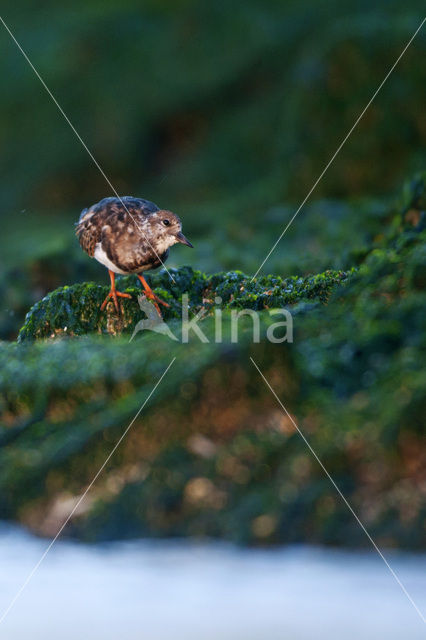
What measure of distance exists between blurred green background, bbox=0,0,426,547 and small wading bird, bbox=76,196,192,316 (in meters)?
1.00

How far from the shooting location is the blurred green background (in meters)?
6.54

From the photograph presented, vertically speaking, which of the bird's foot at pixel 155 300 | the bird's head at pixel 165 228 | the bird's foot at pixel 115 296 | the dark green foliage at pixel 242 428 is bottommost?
the dark green foliage at pixel 242 428

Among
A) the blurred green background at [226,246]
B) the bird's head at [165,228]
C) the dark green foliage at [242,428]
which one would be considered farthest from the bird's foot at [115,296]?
the dark green foliage at [242,428]

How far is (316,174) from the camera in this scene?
19.6 meters

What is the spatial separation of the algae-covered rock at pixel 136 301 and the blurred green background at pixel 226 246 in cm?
69

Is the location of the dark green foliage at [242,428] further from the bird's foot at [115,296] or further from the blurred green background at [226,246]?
the bird's foot at [115,296]

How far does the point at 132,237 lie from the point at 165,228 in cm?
31

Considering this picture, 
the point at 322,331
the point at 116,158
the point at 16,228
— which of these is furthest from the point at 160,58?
the point at 322,331

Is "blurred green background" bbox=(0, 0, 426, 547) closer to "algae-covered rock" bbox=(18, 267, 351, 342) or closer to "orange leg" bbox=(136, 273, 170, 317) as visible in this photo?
"algae-covered rock" bbox=(18, 267, 351, 342)

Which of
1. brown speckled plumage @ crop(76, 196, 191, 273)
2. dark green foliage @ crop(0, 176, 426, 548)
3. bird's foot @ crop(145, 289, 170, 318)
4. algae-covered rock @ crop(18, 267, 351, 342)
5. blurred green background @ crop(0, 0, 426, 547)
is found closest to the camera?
dark green foliage @ crop(0, 176, 426, 548)

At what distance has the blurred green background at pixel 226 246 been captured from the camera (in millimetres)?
6539

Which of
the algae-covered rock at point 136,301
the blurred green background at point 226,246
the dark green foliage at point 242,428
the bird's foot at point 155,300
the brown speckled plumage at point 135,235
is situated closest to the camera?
the dark green foliage at point 242,428

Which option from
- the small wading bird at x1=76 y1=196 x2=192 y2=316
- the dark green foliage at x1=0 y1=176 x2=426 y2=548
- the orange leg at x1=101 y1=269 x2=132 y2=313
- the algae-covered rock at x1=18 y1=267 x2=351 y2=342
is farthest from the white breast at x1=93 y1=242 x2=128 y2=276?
the dark green foliage at x1=0 y1=176 x2=426 y2=548

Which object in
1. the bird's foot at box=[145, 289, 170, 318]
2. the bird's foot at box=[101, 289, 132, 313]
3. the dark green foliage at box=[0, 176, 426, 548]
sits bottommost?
the dark green foliage at box=[0, 176, 426, 548]
